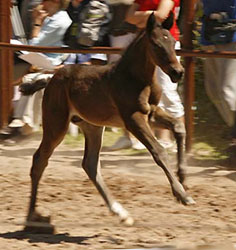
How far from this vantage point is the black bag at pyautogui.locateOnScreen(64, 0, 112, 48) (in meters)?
7.66

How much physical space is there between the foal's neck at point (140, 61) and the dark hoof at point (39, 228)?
1.17 metres

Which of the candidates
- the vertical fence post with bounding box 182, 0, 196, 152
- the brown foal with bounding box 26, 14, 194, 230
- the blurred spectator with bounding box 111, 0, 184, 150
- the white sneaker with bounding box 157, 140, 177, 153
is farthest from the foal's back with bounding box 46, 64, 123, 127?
the white sneaker with bounding box 157, 140, 177, 153

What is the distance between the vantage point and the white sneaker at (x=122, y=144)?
8.58 m

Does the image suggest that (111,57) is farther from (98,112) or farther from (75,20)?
(98,112)

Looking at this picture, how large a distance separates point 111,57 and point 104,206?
236cm

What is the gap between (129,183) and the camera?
7336mm

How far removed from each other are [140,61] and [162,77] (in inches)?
88.1

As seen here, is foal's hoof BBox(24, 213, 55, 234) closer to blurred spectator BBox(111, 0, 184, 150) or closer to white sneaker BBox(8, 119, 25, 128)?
blurred spectator BBox(111, 0, 184, 150)

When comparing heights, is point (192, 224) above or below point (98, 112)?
below

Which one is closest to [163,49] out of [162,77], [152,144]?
[152,144]

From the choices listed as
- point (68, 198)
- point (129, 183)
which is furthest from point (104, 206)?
point (129, 183)

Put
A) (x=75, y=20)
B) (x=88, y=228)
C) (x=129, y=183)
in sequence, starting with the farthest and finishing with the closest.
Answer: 1. (x=75, y=20)
2. (x=129, y=183)
3. (x=88, y=228)

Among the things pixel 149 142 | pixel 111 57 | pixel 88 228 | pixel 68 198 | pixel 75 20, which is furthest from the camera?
pixel 111 57

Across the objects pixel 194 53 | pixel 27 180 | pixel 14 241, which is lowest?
pixel 27 180
